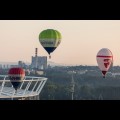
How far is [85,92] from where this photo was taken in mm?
56406

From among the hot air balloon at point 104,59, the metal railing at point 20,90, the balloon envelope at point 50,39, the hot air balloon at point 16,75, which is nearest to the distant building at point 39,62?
the metal railing at point 20,90

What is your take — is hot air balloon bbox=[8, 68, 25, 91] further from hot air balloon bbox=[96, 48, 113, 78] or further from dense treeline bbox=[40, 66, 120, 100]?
dense treeline bbox=[40, 66, 120, 100]

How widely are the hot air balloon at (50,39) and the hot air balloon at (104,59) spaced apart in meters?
1.93

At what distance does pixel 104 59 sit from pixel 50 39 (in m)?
2.59

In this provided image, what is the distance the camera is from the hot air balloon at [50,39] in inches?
752

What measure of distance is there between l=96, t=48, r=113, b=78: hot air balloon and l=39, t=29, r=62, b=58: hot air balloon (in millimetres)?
1931

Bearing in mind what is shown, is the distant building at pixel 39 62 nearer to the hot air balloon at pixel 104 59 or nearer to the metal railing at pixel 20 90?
the metal railing at pixel 20 90

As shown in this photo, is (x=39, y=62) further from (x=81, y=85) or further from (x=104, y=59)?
(x=104, y=59)

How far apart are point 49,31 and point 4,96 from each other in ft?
41.2

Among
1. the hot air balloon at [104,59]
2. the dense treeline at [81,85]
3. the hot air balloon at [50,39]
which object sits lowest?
the dense treeline at [81,85]

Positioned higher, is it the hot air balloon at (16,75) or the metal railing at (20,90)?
the hot air balloon at (16,75)

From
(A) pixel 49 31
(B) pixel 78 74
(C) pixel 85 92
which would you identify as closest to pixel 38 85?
(C) pixel 85 92

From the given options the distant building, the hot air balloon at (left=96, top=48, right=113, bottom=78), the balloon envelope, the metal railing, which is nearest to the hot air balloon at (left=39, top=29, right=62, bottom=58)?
the balloon envelope
